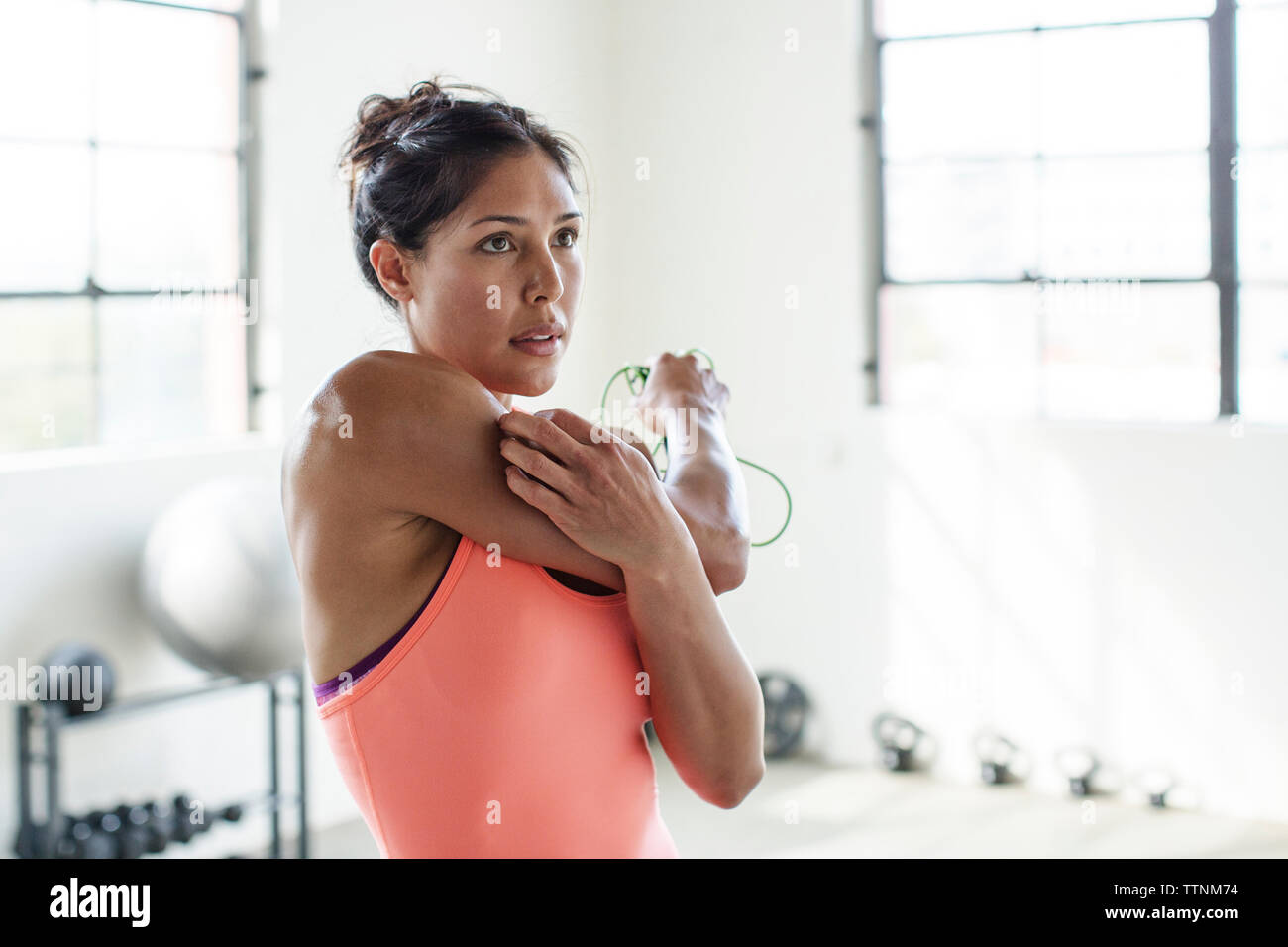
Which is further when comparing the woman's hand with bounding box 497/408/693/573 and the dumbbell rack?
the dumbbell rack

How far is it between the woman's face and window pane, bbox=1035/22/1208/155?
303 centimetres

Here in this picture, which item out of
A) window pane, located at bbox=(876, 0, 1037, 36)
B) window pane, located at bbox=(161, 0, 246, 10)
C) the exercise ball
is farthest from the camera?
window pane, located at bbox=(876, 0, 1037, 36)

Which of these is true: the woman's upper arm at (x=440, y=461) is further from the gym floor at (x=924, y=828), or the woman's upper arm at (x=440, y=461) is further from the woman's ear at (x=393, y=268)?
the gym floor at (x=924, y=828)

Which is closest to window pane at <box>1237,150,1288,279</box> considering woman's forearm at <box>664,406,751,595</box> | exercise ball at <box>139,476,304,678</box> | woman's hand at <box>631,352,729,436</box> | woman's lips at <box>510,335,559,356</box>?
exercise ball at <box>139,476,304,678</box>

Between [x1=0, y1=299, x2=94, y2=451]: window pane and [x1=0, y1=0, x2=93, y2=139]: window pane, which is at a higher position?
[x1=0, y1=0, x2=93, y2=139]: window pane

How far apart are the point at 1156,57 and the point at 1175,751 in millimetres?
1877

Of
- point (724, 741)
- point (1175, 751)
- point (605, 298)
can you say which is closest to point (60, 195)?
point (605, 298)

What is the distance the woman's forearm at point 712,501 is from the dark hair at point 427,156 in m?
0.23

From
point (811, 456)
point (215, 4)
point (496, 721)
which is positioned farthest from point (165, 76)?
point (496, 721)

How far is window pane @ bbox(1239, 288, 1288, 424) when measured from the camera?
3477mm

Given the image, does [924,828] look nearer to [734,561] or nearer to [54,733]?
[54,733]

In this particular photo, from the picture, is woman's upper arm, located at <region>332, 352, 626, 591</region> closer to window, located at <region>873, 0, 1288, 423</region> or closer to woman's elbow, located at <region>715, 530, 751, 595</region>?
woman's elbow, located at <region>715, 530, 751, 595</region>

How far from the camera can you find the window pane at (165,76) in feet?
9.64

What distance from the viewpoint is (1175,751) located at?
354 cm
